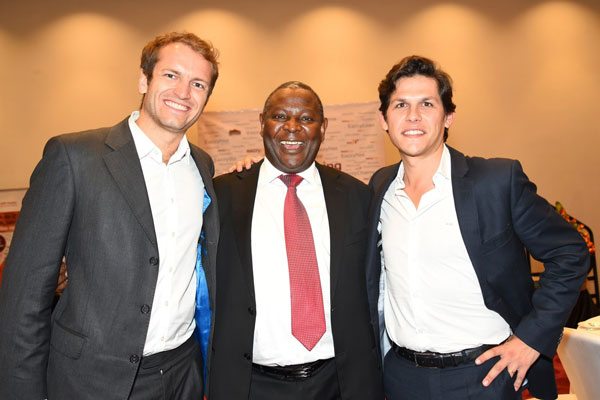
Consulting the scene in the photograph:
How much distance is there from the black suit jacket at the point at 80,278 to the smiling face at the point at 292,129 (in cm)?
78

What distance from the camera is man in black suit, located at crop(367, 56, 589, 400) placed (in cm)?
172

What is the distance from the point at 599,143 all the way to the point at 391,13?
3.27 m

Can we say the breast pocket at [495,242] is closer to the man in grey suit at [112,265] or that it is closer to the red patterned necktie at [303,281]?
the red patterned necktie at [303,281]

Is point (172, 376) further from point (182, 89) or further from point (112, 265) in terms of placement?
point (182, 89)

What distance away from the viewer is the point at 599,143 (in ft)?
19.5

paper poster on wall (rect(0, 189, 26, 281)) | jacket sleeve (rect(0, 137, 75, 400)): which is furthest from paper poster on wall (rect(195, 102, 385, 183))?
jacket sleeve (rect(0, 137, 75, 400))

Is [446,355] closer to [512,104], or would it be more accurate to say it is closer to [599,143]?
[512,104]

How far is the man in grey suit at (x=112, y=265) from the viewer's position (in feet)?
4.95

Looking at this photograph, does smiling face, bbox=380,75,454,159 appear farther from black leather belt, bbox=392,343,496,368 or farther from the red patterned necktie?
black leather belt, bbox=392,343,496,368

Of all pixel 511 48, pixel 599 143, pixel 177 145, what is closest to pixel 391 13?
pixel 511 48

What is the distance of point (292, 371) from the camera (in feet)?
6.32

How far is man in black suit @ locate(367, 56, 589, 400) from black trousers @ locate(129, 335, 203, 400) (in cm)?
86

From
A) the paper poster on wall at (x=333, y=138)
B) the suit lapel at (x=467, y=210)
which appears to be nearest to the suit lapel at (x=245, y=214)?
the suit lapel at (x=467, y=210)

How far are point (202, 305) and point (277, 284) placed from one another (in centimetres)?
35
